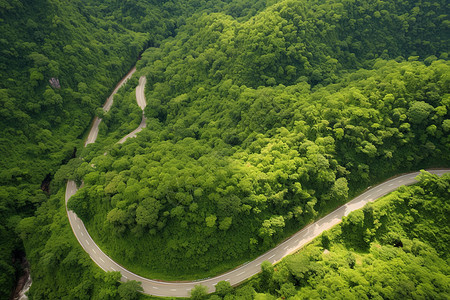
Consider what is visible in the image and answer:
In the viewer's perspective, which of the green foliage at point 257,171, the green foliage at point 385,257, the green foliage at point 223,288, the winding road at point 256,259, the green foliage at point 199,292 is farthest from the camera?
the green foliage at point 257,171

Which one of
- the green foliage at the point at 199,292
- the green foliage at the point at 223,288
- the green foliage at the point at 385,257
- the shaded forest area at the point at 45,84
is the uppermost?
the shaded forest area at the point at 45,84

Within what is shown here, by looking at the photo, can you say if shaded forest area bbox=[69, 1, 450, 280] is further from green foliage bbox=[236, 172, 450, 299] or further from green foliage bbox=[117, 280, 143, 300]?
green foliage bbox=[236, 172, 450, 299]

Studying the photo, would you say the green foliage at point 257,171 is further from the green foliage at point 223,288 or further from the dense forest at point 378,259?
the green foliage at point 223,288

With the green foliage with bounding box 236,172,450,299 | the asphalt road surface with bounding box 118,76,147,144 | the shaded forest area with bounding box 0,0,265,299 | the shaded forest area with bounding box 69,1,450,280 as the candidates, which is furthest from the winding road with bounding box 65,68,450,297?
the asphalt road surface with bounding box 118,76,147,144

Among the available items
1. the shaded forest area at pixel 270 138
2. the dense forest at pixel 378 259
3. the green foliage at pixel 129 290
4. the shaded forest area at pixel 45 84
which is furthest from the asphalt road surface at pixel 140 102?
the dense forest at pixel 378 259

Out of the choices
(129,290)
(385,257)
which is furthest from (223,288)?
(385,257)

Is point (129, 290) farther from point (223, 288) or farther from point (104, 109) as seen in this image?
point (104, 109)

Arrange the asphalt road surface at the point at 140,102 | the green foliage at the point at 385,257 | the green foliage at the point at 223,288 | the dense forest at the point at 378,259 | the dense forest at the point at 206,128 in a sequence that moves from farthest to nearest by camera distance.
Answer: the asphalt road surface at the point at 140,102 → the dense forest at the point at 206,128 → the green foliage at the point at 223,288 → the dense forest at the point at 378,259 → the green foliage at the point at 385,257
